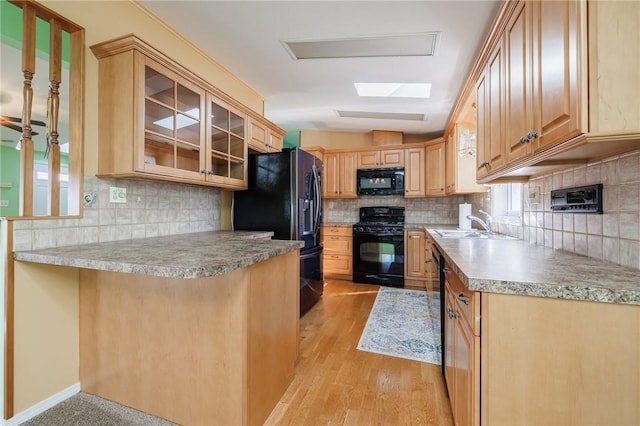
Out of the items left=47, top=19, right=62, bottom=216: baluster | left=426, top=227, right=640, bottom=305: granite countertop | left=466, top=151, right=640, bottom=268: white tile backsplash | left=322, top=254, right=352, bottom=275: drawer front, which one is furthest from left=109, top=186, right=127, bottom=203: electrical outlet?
left=322, top=254, right=352, bottom=275: drawer front

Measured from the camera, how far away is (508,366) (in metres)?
0.87

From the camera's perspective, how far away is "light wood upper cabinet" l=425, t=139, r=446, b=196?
12.8 feet

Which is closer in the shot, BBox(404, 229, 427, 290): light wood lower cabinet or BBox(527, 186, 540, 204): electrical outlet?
BBox(527, 186, 540, 204): electrical outlet

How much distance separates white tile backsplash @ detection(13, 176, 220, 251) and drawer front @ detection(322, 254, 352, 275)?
217 cm

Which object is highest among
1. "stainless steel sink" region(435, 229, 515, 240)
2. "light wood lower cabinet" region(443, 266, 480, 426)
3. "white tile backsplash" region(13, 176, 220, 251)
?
"white tile backsplash" region(13, 176, 220, 251)

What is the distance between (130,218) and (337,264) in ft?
9.87

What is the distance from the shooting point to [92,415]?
4.71 ft

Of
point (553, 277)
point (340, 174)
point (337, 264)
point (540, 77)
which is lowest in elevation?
point (337, 264)

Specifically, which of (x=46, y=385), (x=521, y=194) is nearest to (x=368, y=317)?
(x=521, y=194)

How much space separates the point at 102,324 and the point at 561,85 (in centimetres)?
242

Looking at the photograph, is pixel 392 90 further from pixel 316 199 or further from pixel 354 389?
pixel 354 389

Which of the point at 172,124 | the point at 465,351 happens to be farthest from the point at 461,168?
the point at 172,124

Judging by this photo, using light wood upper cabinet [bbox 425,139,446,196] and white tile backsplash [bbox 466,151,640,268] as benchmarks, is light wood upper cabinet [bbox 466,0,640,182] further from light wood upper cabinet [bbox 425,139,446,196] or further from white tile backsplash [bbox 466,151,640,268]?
light wood upper cabinet [bbox 425,139,446,196]

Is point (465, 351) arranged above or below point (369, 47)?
below
